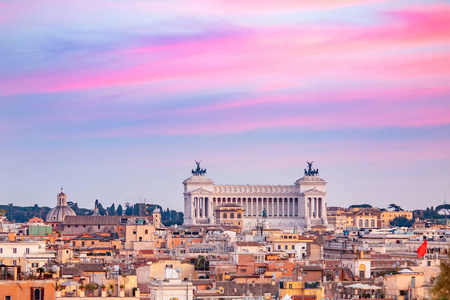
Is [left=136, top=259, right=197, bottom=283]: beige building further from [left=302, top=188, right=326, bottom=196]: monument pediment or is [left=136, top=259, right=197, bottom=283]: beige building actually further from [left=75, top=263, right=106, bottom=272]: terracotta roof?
[left=302, top=188, right=326, bottom=196]: monument pediment

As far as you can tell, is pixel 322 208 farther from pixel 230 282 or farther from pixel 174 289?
pixel 174 289

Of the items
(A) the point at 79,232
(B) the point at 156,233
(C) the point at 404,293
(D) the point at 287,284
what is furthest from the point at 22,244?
(A) the point at 79,232

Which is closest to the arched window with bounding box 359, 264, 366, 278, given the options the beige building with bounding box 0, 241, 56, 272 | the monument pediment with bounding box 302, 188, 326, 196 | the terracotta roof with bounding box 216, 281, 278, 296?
the terracotta roof with bounding box 216, 281, 278, 296

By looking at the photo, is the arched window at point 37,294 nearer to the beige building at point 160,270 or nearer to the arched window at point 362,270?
the beige building at point 160,270

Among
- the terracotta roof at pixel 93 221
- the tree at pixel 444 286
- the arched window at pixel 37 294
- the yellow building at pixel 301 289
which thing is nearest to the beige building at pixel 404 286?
the yellow building at pixel 301 289

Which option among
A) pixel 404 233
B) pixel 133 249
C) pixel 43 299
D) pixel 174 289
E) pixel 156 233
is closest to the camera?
pixel 43 299

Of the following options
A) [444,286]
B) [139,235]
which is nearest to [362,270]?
[139,235]

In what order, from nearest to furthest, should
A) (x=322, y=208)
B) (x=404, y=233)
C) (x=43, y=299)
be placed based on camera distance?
1. (x=43, y=299)
2. (x=404, y=233)
3. (x=322, y=208)
